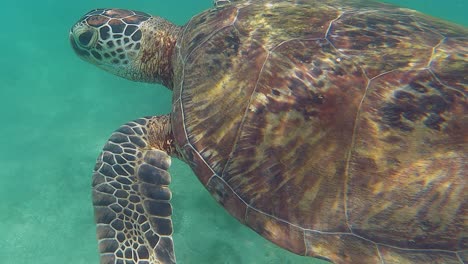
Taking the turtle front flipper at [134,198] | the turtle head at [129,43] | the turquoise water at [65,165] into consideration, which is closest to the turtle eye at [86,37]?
the turtle head at [129,43]

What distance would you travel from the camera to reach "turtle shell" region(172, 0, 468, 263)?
2061mm

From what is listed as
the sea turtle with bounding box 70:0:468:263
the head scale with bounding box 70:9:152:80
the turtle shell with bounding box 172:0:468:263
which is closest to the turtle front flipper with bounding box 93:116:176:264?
the sea turtle with bounding box 70:0:468:263

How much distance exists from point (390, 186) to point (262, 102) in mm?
1029

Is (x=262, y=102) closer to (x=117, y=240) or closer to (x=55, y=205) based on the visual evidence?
(x=117, y=240)

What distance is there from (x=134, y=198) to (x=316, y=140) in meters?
1.66

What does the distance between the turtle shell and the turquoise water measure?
225 cm

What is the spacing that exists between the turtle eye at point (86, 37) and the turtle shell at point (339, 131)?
1884 millimetres

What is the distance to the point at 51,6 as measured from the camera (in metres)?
16.1

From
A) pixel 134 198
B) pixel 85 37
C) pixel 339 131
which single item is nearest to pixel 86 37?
pixel 85 37

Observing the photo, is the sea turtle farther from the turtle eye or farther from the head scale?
the turtle eye

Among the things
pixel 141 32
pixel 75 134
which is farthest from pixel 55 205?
pixel 141 32

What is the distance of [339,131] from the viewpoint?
2273 millimetres

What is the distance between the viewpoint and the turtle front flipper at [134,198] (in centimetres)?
277

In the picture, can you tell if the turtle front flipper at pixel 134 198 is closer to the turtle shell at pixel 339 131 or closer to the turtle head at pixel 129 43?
the turtle shell at pixel 339 131
